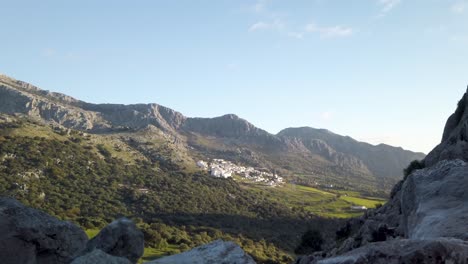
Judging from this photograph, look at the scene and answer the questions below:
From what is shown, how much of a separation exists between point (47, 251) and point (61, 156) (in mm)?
122359

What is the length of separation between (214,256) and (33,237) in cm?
838

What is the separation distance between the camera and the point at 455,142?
110ft

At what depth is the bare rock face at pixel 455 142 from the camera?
85.8 feet

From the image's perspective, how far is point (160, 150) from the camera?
195875mm

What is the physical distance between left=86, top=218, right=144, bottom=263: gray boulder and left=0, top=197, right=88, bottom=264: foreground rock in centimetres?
92

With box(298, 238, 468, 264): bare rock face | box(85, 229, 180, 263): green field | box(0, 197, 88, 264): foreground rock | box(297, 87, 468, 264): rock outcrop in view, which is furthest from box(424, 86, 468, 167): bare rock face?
box(85, 229, 180, 263): green field

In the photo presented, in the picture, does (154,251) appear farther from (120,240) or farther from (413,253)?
(413,253)

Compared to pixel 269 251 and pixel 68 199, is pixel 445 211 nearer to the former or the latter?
pixel 269 251

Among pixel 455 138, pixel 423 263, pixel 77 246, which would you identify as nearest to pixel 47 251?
pixel 77 246

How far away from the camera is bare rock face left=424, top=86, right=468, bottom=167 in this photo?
26147 millimetres

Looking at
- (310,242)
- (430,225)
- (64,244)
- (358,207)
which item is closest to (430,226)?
(430,225)

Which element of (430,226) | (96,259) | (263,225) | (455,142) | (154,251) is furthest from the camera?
(263,225)

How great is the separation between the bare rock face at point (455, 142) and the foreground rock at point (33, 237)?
75.0 ft

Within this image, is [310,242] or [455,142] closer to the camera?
[455,142]
